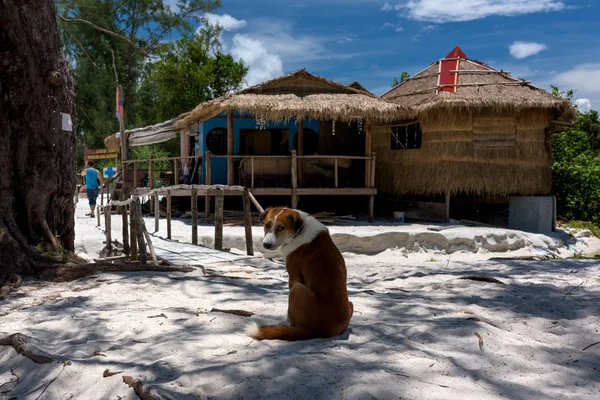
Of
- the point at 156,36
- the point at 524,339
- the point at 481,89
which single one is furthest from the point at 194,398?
the point at 156,36

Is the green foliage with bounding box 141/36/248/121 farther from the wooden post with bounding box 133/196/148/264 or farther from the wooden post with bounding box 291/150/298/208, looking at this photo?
the wooden post with bounding box 133/196/148/264

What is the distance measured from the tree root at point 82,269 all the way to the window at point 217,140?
9.98m

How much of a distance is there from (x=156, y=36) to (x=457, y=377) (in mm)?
33648

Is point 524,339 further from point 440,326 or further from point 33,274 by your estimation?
point 33,274

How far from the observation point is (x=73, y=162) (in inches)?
233

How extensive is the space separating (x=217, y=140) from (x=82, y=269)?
1056 centimetres

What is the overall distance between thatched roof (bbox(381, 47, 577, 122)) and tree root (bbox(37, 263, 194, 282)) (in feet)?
29.9

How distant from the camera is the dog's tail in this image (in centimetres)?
306

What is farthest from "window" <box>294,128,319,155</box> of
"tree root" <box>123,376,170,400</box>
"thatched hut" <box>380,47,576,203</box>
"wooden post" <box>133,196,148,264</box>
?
"tree root" <box>123,376,170,400</box>

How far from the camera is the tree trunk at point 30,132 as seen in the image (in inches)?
197

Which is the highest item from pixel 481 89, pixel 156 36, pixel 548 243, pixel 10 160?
pixel 156 36

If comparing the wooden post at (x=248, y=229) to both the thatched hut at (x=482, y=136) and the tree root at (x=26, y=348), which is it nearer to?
the tree root at (x=26, y=348)

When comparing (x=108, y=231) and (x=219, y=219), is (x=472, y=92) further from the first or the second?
(x=108, y=231)

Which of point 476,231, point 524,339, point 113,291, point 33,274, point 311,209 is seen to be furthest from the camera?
point 311,209
